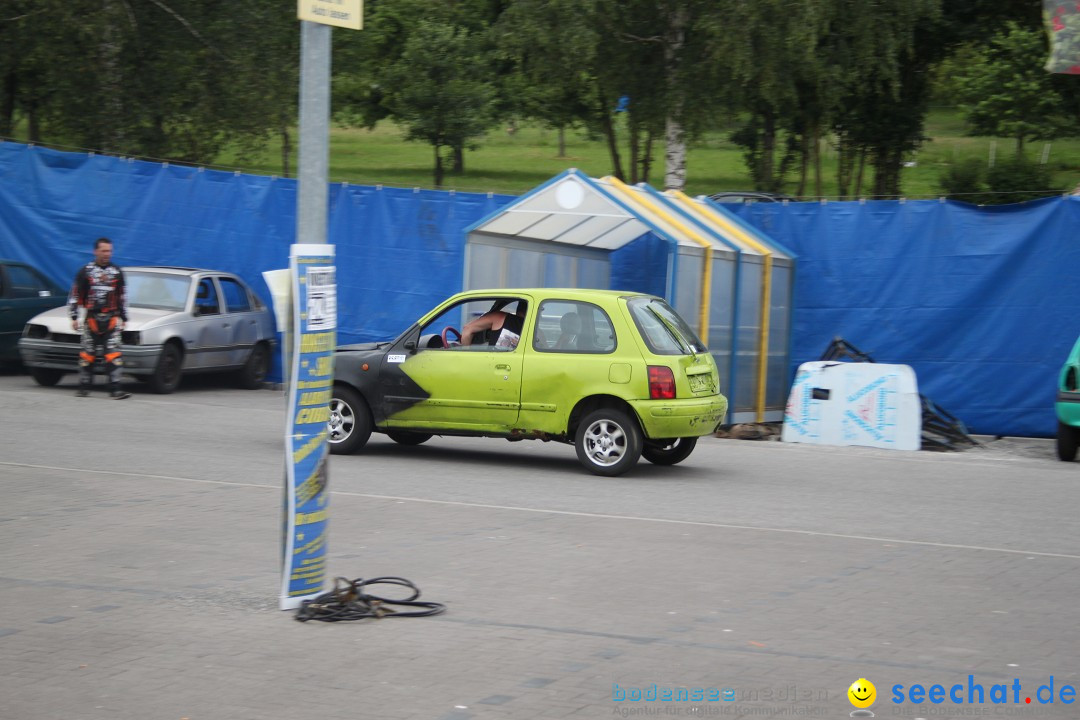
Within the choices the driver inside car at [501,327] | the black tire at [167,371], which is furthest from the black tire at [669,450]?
the black tire at [167,371]

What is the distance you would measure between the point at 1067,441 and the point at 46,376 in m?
13.0

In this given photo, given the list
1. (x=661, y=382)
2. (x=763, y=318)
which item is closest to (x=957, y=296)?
(x=763, y=318)

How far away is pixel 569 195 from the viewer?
1586 cm

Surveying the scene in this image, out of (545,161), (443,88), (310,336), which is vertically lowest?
(310,336)

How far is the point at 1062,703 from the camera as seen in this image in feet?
17.8

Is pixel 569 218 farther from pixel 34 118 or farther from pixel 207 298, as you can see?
pixel 34 118

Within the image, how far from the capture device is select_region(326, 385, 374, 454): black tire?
12.4 meters

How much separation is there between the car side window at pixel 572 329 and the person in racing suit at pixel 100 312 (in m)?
6.48

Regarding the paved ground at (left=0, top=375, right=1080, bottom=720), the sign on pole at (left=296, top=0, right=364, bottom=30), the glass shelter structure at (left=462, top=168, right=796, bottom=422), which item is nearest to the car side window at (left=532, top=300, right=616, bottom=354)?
the paved ground at (left=0, top=375, right=1080, bottom=720)

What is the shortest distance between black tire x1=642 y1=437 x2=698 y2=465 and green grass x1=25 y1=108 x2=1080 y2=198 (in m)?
28.3

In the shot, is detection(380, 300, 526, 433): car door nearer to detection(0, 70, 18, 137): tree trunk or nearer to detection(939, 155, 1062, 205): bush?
detection(939, 155, 1062, 205): bush

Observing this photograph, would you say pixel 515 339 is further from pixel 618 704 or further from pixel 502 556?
pixel 618 704

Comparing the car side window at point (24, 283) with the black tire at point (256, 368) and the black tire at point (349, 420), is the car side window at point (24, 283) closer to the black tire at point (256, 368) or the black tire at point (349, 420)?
the black tire at point (256, 368)

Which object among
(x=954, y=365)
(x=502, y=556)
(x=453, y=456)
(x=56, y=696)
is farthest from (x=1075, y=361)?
(x=56, y=696)
